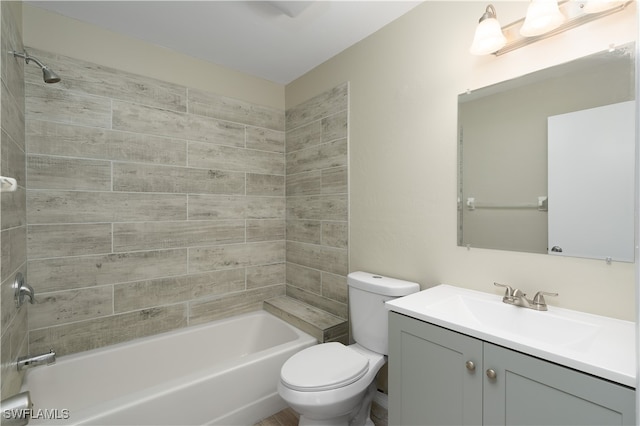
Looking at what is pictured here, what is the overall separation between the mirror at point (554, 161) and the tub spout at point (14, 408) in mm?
1675

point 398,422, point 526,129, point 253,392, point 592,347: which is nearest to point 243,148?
point 253,392

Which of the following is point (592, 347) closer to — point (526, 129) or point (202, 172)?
point (526, 129)

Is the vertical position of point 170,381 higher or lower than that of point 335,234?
lower

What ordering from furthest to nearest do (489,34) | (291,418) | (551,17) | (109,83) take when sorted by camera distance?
(109,83), (291,418), (489,34), (551,17)

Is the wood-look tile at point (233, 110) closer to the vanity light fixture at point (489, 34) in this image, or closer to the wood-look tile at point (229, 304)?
the wood-look tile at point (229, 304)

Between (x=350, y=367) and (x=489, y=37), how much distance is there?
1723mm

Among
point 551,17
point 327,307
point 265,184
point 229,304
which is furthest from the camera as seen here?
point 265,184

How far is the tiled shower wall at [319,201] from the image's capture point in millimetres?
2254

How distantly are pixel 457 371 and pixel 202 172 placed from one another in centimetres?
211

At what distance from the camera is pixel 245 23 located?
1918 millimetres

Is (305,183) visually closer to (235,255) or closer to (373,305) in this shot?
(235,255)

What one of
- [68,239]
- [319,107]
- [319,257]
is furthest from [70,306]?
[319,107]

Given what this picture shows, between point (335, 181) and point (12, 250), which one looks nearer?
point (12, 250)

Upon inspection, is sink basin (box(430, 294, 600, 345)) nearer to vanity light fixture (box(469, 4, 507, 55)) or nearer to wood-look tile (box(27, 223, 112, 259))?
vanity light fixture (box(469, 4, 507, 55))
